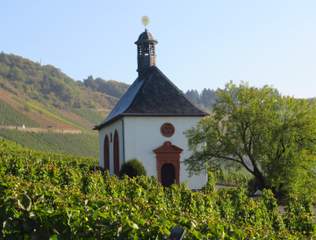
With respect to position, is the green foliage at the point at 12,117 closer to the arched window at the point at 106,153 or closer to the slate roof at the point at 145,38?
the arched window at the point at 106,153

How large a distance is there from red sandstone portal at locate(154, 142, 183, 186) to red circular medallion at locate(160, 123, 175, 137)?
26.9 inches

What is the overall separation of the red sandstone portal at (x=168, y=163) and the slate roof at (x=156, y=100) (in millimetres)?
2351

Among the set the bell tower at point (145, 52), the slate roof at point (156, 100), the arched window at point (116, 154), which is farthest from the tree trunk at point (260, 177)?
the bell tower at point (145, 52)

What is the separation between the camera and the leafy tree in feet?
98.5

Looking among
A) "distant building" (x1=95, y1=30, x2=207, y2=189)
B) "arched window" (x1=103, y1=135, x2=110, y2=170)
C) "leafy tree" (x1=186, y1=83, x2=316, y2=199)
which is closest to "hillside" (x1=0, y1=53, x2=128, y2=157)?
"arched window" (x1=103, y1=135, x2=110, y2=170)

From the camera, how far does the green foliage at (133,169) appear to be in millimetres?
33594

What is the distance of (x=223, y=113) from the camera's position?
3228cm

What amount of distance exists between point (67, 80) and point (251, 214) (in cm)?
17784

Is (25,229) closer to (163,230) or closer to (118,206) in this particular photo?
(118,206)

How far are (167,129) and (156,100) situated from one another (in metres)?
2.32

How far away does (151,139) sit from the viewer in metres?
36.4

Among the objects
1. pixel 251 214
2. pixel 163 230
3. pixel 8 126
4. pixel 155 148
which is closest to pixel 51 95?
pixel 8 126

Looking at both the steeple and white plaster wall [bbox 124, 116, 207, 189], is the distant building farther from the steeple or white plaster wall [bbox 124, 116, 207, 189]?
the steeple

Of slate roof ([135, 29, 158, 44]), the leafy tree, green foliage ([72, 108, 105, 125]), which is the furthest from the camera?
green foliage ([72, 108, 105, 125])
